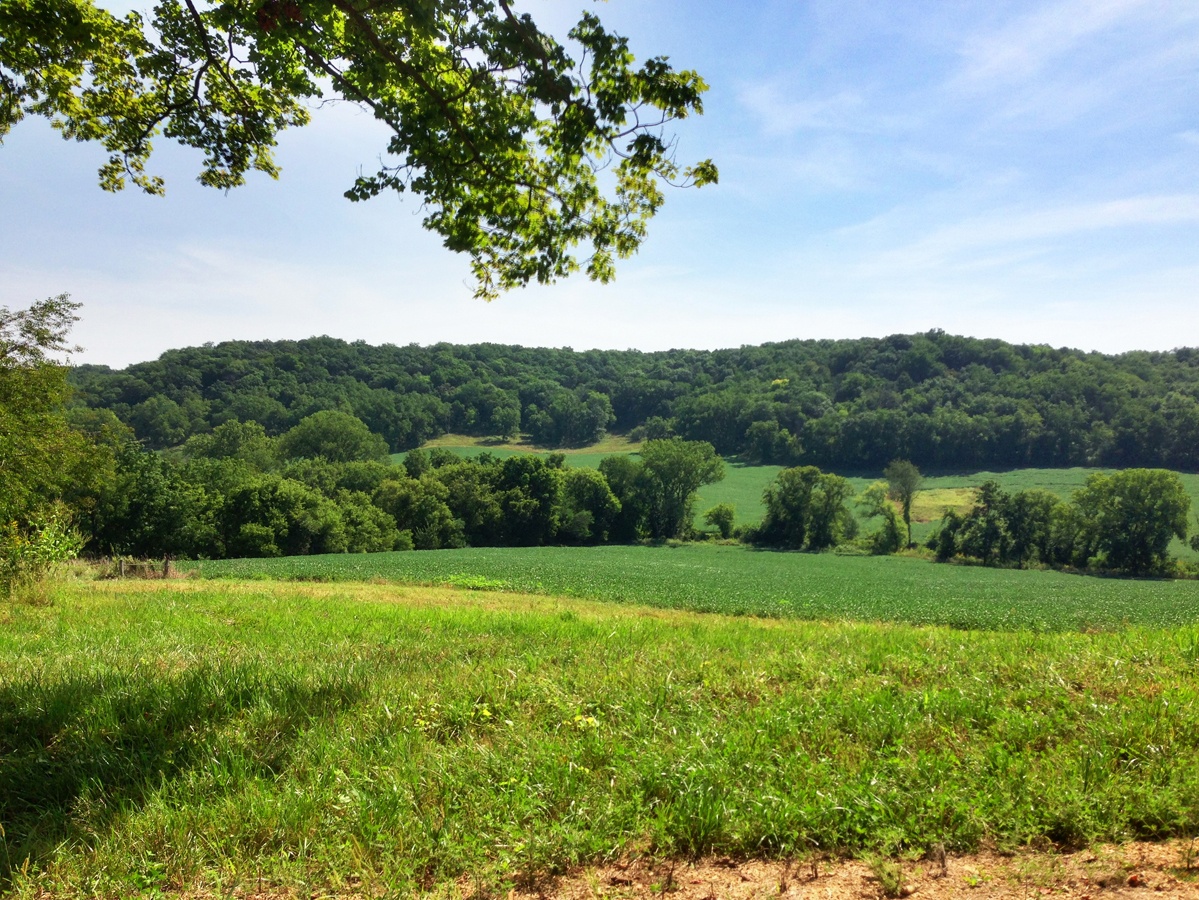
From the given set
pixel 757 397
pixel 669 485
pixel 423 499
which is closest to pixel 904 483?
pixel 669 485

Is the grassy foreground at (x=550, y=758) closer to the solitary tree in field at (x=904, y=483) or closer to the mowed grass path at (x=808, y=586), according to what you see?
the mowed grass path at (x=808, y=586)

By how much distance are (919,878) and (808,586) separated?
120ft

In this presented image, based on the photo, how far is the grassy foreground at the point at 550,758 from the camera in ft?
10.7

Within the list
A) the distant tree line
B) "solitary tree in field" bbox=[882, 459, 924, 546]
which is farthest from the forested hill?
"solitary tree in field" bbox=[882, 459, 924, 546]

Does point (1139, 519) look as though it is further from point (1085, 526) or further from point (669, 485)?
point (669, 485)

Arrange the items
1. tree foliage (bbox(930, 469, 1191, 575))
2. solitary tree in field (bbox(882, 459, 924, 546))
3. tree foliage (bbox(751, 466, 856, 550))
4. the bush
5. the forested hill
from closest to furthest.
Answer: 1. the bush
2. tree foliage (bbox(930, 469, 1191, 575))
3. tree foliage (bbox(751, 466, 856, 550))
4. solitary tree in field (bbox(882, 459, 924, 546))
5. the forested hill

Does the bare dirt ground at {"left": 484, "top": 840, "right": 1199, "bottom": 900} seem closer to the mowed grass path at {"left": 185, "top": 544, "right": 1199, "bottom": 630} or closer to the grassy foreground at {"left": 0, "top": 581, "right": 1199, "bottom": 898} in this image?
the grassy foreground at {"left": 0, "top": 581, "right": 1199, "bottom": 898}

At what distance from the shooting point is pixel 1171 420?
89.3m

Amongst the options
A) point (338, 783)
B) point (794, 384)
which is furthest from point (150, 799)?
point (794, 384)

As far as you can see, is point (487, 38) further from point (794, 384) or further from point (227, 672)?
point (794, 384)

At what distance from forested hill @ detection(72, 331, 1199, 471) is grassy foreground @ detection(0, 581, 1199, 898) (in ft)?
328

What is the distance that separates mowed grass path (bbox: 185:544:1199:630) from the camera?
2495 centimetres

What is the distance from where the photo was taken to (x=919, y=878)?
9.73 feet

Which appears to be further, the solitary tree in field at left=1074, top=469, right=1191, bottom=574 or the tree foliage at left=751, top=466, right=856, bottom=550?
the tree foliage at left=751, top=466, right=856, bottom=550
